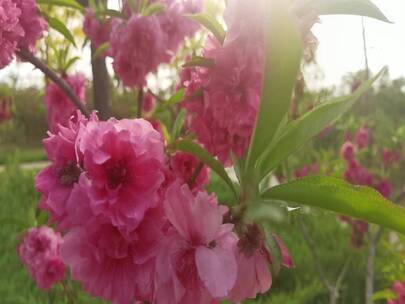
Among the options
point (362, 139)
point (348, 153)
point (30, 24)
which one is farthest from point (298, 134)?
point (362, 139)

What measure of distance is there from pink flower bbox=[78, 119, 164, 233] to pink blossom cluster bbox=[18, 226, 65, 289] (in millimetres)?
1217

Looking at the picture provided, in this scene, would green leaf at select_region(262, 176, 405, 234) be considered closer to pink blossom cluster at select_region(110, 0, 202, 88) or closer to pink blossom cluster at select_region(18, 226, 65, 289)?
pink blossom cluster at select_region(110, 0, 202, 88)

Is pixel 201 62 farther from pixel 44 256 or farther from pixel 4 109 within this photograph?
pixel 4 109

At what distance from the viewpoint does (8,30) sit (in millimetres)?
923

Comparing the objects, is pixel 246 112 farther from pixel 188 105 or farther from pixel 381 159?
pixel 381 159

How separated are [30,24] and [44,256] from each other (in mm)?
879

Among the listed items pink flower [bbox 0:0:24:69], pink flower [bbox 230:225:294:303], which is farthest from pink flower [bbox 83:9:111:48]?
pink flower [bbox 230:225:294:303]

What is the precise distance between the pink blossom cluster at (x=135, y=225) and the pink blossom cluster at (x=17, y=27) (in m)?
0.38

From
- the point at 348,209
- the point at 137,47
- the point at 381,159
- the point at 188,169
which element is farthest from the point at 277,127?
the point at 381,159

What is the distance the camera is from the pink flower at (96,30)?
59.0 inches

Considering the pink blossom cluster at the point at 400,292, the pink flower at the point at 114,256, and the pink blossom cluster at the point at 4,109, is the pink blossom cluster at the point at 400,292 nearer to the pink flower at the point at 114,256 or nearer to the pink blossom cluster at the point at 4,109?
the pink flower at the point at 114,256

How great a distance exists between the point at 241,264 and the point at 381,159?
10.4 ft

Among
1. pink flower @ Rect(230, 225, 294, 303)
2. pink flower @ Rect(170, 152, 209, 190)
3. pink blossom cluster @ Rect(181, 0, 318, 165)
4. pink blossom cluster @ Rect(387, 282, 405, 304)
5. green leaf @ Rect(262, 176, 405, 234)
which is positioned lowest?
pink blossom cluster @ Rect(387, 282, 405, 304)

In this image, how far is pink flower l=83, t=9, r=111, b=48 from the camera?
4.91 ft
